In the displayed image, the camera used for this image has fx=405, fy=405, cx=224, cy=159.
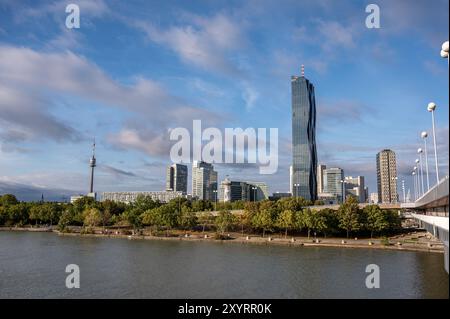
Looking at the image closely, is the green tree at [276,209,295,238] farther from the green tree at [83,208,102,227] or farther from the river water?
the green tree at [83,208,102,227]

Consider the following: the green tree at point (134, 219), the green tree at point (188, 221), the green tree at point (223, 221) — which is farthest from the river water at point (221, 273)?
the green tree at point (134, 219)

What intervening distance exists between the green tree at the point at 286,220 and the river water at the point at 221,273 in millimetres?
16613

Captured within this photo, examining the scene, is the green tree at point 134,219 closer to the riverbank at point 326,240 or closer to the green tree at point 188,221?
the riverbank at point 326,240

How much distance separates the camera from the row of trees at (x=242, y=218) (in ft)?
240

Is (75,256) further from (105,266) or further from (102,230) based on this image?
(102,230)

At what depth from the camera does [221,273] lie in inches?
1511

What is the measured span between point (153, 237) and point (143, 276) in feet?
143

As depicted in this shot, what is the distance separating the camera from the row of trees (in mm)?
73125

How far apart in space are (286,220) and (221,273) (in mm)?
38645

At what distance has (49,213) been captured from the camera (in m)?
114


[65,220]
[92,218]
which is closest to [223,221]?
[92,218]

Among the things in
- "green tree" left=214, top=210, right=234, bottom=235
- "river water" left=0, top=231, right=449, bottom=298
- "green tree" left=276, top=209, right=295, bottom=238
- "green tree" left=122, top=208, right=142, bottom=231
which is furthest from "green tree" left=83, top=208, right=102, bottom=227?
"green tree" left=276, top=209, right=295, bottom=238

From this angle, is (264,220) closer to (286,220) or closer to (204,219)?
(286,220)
